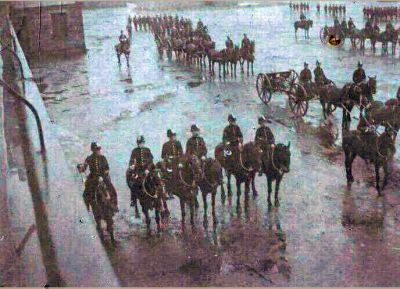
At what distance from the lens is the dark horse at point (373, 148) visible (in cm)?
912

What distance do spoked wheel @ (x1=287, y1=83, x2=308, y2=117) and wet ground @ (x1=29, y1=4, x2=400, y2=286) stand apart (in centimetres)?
30

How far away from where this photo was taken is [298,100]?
1423cm

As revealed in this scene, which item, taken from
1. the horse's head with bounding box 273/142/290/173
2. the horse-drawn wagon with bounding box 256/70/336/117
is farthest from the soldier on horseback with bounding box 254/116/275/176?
the horse-drawn wagon with bounding box 256/70/336/117

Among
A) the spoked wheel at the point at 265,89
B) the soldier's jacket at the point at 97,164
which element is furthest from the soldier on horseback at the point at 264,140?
the spoked wheel at the point at 265,89

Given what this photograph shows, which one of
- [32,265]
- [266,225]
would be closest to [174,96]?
[266,225]

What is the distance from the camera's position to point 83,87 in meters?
20.7

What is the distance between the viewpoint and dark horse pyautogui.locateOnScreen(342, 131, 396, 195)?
29.9 feet

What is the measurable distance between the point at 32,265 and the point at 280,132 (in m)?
9.52

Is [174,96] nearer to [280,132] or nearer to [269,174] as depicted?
[280,132]

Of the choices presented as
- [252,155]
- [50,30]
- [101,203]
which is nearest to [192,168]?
[252,155]

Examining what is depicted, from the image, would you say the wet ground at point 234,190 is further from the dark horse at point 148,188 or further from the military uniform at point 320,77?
the military uniform at point 320,77

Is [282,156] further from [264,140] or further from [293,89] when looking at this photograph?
[293,89]

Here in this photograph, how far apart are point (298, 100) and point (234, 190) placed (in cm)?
503

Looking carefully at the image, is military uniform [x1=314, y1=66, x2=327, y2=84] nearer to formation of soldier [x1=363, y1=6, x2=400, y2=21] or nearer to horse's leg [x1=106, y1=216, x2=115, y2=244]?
horse's leg [x1=106, y1=216, x2=115, y2=244]
